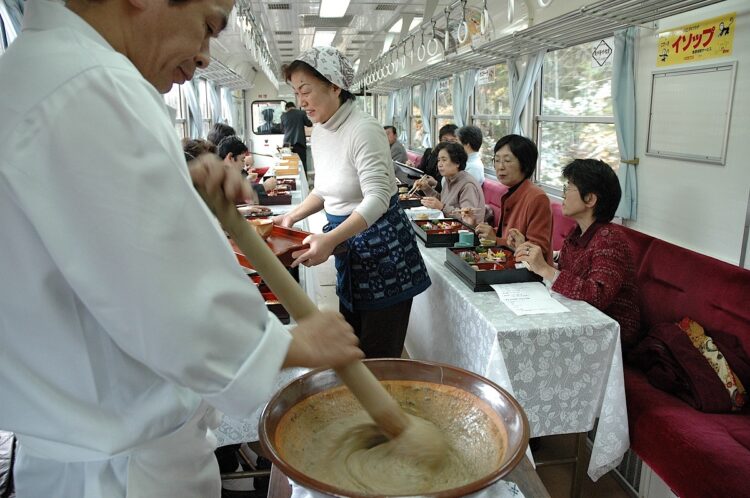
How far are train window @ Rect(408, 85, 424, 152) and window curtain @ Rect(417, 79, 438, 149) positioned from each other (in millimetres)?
427

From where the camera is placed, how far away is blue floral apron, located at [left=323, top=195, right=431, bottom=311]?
2.17 metres

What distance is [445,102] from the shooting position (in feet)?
32.7

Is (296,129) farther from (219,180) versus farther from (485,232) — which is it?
(219,180)

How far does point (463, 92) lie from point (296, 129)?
4166mm

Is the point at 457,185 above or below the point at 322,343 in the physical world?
below

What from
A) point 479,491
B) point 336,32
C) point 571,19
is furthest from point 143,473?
point 336,32

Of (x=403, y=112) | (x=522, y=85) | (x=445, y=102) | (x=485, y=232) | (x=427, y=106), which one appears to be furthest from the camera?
(x=403, y=112)

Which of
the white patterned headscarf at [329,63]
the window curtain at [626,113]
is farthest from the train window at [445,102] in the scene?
the white patterned headscarf at [329,63]

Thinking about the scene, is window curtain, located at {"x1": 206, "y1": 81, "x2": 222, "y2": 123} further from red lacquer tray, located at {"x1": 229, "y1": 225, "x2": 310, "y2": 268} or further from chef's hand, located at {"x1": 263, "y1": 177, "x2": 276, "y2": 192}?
red lacquer tray, located at {"x1": 229, "y1": 225, "x2": 310, "y2": 268}

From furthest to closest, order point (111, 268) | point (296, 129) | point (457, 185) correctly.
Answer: point (296, 129), point (457, 185), point (111, 268)

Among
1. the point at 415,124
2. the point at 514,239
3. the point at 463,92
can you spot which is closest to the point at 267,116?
the point at 415,124

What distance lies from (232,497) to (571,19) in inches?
148

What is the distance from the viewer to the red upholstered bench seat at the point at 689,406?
1880 mm

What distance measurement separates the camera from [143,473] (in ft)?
2.71
